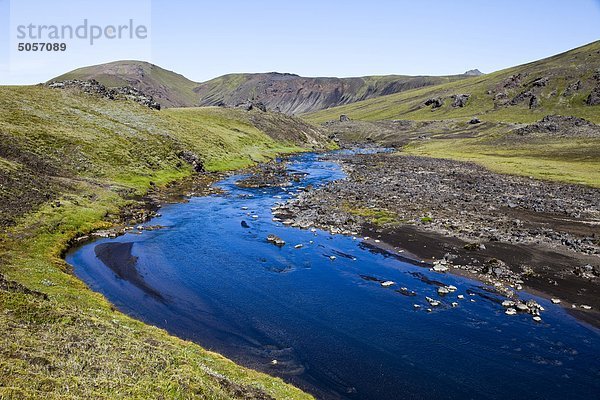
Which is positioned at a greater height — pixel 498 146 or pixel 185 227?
pixel 498 146

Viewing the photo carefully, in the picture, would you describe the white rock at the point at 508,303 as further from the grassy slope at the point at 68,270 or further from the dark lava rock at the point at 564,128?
Answer: the dark lava rock at the point at 564,128

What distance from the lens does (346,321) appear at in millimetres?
29938

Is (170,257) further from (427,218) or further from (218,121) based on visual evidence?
(218,121)

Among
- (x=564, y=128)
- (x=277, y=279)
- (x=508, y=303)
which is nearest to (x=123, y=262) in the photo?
(x=277, y=279)

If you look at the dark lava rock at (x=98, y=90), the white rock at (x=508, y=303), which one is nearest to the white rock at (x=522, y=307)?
the white rock at (x=508, y=303)

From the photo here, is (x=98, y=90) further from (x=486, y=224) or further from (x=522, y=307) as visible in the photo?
(x=522, y=307)

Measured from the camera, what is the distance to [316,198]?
229 ft

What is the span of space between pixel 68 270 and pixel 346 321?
85.2 feet

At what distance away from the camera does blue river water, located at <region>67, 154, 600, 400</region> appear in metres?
23.4

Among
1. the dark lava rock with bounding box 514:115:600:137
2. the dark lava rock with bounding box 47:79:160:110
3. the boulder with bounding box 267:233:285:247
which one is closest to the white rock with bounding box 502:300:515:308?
the boulder with bounding box 267:233:285:247

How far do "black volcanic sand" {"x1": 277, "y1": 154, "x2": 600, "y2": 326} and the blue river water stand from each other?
3.40 m

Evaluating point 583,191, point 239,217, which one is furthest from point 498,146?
point 239,217

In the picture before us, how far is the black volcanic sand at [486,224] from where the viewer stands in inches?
1469

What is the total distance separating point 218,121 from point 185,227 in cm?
11313
